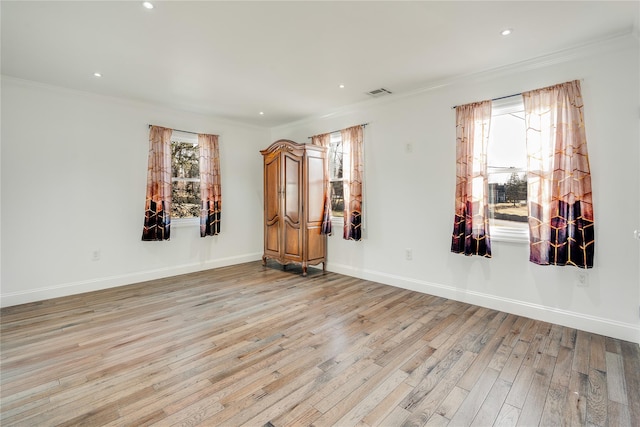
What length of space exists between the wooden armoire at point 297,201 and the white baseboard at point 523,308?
97 cm

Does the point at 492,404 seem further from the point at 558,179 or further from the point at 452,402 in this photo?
the point at 558,179

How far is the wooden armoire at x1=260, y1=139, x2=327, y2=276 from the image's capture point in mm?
4527

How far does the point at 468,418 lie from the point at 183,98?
447cm

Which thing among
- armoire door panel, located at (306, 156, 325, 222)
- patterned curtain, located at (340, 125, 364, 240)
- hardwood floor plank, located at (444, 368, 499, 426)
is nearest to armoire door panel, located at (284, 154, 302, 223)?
armoire door panel, located at (306, 156, 325, 222)

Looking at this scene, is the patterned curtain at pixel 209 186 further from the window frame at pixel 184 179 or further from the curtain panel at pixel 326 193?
the curtain panel at pixel 326 193

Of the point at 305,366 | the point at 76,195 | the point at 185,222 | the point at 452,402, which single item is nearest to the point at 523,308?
the point at 452,402

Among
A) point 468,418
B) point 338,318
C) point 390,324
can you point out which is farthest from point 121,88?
point 468,418

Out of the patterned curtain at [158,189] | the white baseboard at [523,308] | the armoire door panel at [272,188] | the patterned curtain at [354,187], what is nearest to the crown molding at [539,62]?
the patterned curtain at [354,187]

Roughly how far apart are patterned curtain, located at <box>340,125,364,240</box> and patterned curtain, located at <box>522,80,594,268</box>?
6.50ft

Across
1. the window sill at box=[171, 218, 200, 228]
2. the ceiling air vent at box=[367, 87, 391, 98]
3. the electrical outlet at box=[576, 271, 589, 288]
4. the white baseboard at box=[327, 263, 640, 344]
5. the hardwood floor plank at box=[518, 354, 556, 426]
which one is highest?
the ceiling air vent at box=[367, 87, 391, 98]

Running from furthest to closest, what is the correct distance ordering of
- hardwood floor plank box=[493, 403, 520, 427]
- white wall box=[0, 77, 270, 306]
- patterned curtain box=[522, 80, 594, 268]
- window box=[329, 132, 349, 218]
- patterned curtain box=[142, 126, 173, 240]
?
1. window box=[329, 132, 349, 218]
2. patterned curtain box=[142, 126, 173, 240]
3. white wall box=[0, 77, 270, 306]
4. patterned curtain box=[522, 80, 594, 268]
5. hardwood floor plank box=[493, 403, 520, 427]

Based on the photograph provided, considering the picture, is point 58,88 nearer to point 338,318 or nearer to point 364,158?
point 364,158

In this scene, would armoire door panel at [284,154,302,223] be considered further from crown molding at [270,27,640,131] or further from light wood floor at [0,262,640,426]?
light wood floor at [0,262,640,426]

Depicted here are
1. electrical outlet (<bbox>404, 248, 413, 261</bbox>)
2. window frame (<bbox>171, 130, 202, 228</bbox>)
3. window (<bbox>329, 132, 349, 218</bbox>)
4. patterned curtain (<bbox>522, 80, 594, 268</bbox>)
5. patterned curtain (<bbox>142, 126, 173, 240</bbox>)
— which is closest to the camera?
patterned curtain (<bbox>522, 80, 594, 268</bbox>)
